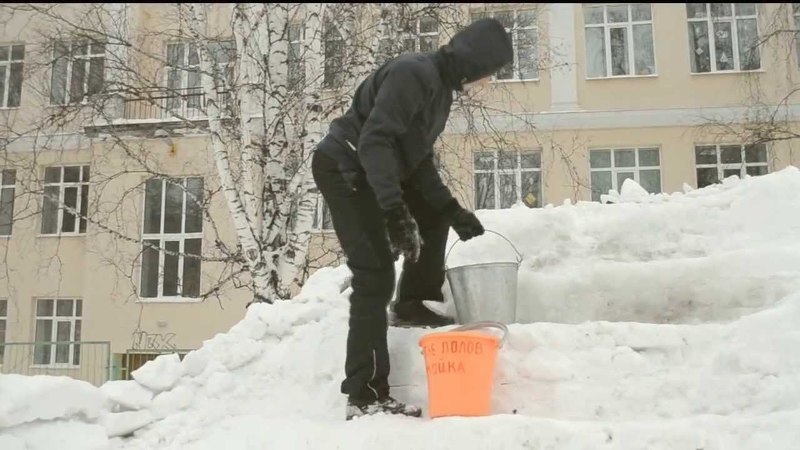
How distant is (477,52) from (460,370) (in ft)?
4.64

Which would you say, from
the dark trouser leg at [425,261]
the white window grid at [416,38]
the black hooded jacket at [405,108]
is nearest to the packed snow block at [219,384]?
the dark trouser leg at [425,261]

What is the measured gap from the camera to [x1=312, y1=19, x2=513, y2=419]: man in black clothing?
3.26 metres

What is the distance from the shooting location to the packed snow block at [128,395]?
3898mm

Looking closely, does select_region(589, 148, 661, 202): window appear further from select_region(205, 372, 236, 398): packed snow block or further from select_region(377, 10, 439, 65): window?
select_region(205, 372, 236, 398): packed snow block

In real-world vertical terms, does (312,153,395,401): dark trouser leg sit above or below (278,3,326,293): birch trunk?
below

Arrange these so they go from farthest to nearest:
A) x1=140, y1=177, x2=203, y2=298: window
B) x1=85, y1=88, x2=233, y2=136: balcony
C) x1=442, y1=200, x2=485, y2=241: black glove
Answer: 1. x1=140, y1=177, x2=203, y2=298: window
2. x1=85, y1=88, x2=233, y2=136: balcony
3. x1=442, y1=200, x2=485, y2=241: black glove

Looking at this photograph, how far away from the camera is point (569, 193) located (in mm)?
13938

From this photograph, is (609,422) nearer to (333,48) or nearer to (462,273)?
(462,273)

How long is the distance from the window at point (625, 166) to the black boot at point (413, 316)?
37.1ft

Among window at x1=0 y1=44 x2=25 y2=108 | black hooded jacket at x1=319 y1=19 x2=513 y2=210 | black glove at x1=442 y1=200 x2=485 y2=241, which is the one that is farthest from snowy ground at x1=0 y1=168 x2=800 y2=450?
window at x1=0 y1=44 x2=25 y2=108

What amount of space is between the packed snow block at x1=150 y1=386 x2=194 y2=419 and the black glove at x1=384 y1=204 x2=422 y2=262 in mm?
1446

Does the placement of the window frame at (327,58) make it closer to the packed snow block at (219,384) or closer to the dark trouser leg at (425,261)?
the dark trouser leg at (425,261)

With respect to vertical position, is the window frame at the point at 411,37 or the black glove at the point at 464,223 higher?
the window frame at the point at 411,37

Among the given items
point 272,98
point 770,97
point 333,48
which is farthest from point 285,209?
point 770,97
